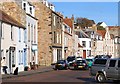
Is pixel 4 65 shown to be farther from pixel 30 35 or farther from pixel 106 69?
pixel 30 35

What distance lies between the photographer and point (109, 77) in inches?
1110

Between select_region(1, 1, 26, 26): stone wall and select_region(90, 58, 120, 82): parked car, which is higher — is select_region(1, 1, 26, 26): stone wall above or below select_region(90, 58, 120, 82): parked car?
above

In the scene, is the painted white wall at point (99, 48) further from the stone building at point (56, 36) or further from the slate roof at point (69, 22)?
the stone building at point (56, 36)

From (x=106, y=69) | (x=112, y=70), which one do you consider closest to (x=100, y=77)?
(x=106, y=69)

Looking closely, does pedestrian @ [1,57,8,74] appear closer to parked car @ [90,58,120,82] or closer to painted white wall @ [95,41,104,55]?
parked car @ [90,58,120,82]

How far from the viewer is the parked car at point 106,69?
27.4 metres

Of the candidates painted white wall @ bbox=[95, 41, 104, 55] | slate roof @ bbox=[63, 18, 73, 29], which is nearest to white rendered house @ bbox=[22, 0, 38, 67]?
slate roof @ bbox=[63, 18, 73, 29]

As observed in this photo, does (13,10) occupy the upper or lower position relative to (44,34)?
upper

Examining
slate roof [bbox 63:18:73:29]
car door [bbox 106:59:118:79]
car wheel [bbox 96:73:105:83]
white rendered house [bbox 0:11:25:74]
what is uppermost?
slate roof [bbox 63:18:73:29]

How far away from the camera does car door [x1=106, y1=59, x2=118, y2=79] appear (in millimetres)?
27394

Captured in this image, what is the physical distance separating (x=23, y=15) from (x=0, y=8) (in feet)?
10.8

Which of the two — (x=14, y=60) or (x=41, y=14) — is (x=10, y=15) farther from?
(x=41, y=14)

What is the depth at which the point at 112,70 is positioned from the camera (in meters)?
27.6

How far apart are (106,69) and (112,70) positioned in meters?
0.74
